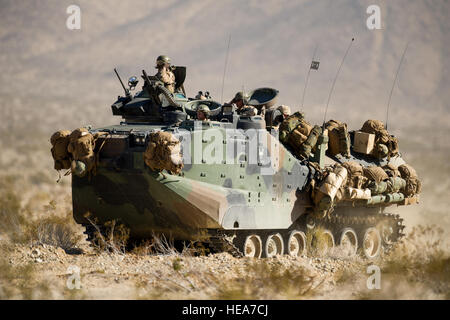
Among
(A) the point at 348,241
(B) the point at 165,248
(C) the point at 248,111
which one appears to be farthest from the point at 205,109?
(A) the point at 348,241

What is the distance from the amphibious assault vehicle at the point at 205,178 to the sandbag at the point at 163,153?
0.06 ft

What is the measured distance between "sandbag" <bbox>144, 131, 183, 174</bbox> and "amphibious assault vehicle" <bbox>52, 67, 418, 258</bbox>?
0.02 metres

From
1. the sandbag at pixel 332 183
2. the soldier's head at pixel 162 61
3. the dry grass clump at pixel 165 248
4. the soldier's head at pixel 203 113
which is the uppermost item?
the soldier's head at pixel 162 61

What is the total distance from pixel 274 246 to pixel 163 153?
4.19m

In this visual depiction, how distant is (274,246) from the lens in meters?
18.3

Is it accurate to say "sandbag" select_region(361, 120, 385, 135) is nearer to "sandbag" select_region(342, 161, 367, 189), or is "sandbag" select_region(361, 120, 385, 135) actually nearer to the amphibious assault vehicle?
the amphibious assault vehicle

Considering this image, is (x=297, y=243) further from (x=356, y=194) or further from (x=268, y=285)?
(x=268, y=285)

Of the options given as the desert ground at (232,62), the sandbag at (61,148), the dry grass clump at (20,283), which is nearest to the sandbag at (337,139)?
the sandbag at (61,148)

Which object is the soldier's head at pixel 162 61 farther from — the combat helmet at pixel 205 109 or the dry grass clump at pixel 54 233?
the dry grass clump at pixel 54 233

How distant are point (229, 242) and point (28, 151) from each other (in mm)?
28745

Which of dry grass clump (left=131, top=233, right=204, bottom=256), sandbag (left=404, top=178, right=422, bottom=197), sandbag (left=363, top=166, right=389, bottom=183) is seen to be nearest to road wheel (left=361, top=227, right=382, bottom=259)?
sandbag (left=404, top=178, right=422, bottom=197)

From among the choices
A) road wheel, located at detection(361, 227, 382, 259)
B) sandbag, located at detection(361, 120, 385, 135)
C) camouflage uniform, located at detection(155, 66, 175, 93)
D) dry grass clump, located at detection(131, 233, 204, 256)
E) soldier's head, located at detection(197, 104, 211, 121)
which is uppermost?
camouflage uniform, located at detection(155, 66, 175, 93)

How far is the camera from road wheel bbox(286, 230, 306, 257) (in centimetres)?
1894

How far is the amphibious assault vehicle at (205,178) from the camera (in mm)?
15867
